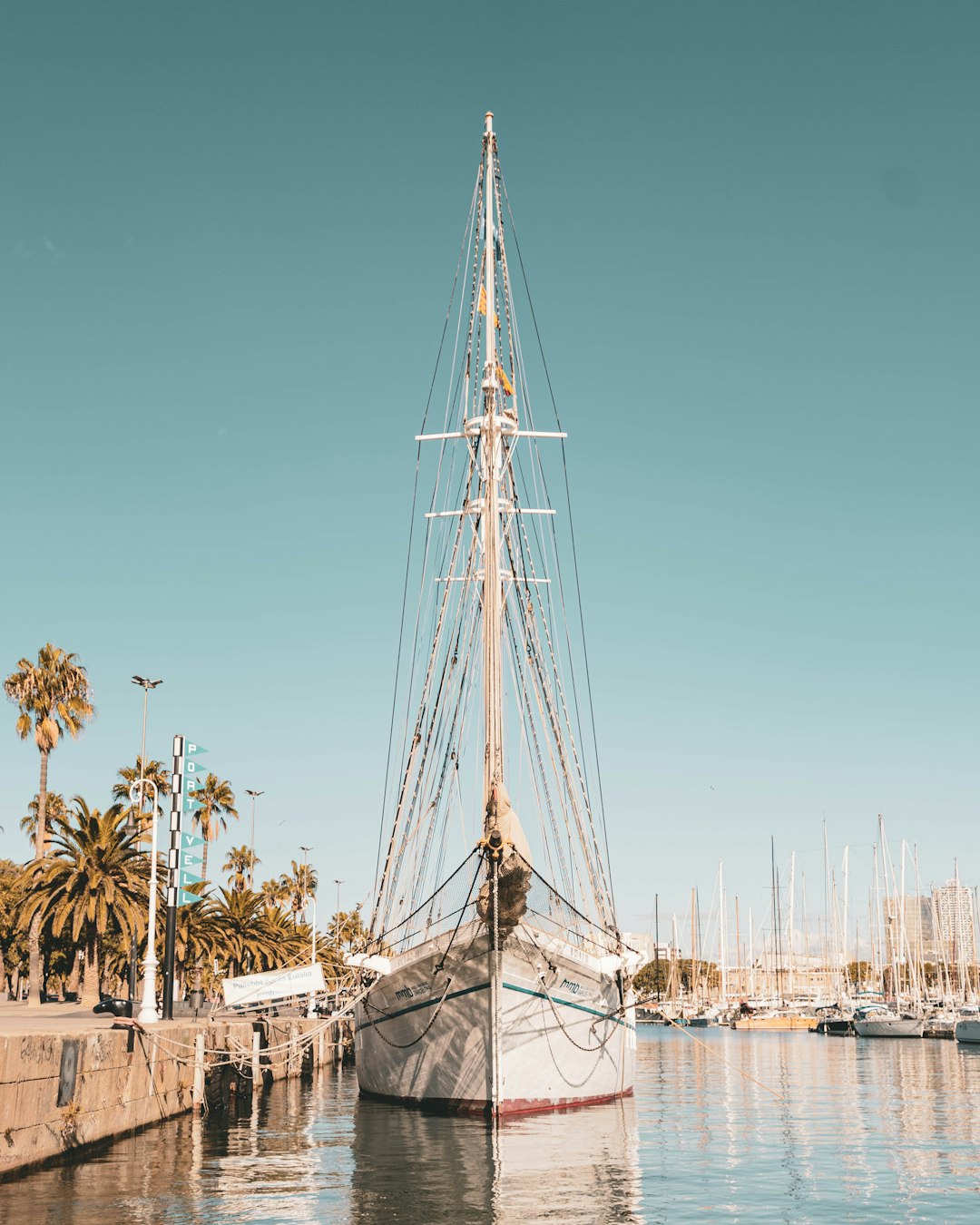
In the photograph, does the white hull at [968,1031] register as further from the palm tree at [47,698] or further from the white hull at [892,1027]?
the palm tree at [47,698]

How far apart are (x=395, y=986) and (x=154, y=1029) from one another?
580cm

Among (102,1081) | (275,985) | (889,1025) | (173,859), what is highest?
(173,859)

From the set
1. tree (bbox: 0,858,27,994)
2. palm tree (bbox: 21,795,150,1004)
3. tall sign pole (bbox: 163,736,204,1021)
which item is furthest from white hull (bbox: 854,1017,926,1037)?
tall sign pole (bbox: 163,736,204,1021)

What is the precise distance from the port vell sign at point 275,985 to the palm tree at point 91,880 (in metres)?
7.46

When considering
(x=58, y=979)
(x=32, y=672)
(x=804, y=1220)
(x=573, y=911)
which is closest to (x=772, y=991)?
(x=58, y=979)

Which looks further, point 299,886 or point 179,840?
point 299,886

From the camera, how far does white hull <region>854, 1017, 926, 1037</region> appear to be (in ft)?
314

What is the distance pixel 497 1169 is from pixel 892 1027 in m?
83.6

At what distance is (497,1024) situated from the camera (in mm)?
26734

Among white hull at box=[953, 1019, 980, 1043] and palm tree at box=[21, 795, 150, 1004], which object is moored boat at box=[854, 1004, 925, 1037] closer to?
white hull at box=[953, 1019, 980, 1043]

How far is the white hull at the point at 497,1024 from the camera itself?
27.2 m

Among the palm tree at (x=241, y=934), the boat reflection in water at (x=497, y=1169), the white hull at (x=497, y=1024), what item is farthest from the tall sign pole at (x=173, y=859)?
the palm tree at (x=241, y=934)

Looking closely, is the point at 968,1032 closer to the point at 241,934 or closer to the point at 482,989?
the point at 241,934

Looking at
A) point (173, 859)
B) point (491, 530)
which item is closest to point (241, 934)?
point (173, 859)
